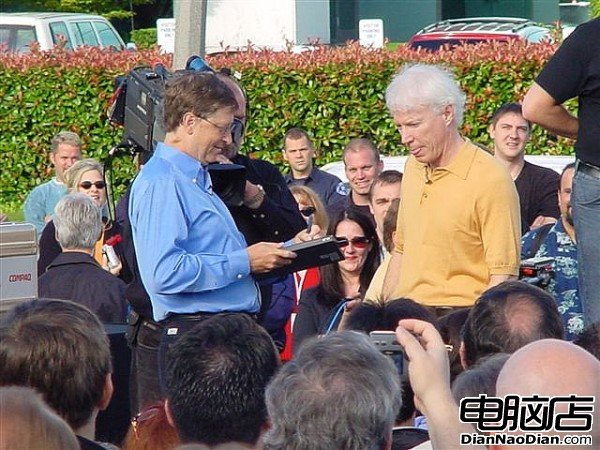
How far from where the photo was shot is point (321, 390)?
2.91 metres

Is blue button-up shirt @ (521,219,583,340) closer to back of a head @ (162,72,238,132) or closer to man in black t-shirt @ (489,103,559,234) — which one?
back of a head @ (162,72,238,132)

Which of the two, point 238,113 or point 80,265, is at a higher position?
point 238,113

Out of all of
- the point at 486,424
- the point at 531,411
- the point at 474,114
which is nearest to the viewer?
the point at 531,411

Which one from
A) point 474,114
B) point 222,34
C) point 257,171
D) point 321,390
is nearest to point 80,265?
point 257,171

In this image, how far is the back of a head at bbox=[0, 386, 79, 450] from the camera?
2.51 meters

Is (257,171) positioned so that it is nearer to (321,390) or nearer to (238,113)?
(238,113)

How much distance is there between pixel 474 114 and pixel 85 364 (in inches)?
391

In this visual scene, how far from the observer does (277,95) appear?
14.0 meters

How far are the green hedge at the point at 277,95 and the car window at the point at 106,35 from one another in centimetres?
569

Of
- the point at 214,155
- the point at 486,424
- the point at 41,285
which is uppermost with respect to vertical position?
the point at 214,155

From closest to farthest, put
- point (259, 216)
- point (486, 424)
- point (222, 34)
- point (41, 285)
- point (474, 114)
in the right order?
point (486, 424)
point (259, 216)
point (41, 285)
point (474, 114)
point (222, 34)

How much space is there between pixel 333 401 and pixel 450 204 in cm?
236

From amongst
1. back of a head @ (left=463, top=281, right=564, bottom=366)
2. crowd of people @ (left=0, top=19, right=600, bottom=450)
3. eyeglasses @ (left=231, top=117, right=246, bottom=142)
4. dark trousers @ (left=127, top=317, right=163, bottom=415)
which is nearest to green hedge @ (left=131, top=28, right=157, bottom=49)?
crowd of people @ (left=0, top=19, right=600, bottom=450)

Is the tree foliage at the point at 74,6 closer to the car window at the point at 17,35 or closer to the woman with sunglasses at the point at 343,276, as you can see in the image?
the car window at the point at 17,35
